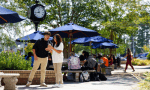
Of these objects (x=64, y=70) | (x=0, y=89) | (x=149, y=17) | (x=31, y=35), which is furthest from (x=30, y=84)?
(x=149, y=17)

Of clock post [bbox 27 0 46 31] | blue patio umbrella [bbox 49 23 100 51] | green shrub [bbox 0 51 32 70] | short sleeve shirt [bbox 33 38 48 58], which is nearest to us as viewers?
A: short sleeve shirt [bbox 33 38 48 58]

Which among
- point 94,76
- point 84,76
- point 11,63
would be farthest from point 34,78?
point 94,76

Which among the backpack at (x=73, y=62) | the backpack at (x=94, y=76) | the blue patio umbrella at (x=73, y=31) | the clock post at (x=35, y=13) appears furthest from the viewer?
the clock post at (x=35, y=13)

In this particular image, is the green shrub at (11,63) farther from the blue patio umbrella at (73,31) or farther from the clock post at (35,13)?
the clock post at (35,13)

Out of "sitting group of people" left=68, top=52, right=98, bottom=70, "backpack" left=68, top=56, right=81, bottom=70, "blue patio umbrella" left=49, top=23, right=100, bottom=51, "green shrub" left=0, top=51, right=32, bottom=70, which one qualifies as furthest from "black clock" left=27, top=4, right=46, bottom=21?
"green shrub" left=0, top=51, right=32, bottom=70

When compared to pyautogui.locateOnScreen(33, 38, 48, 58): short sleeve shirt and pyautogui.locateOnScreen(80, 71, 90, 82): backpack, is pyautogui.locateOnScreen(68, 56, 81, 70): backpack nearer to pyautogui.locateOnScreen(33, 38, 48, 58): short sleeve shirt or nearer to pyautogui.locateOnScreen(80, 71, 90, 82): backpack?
pyautogui.locateOnScreen(80, 71, 90, 82): backpack

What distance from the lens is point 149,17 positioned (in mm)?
15969

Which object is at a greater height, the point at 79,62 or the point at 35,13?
the point at 35,13

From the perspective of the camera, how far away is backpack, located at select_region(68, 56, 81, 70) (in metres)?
10.4

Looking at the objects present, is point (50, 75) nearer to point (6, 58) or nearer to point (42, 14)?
point (6, 58)

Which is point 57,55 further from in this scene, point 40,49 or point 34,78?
point 34,78

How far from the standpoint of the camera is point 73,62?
34.1 feet

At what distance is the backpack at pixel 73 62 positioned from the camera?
10.4 metres

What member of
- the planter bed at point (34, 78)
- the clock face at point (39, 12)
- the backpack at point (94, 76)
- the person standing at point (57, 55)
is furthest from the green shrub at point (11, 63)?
the clock face at point (39, 12)
